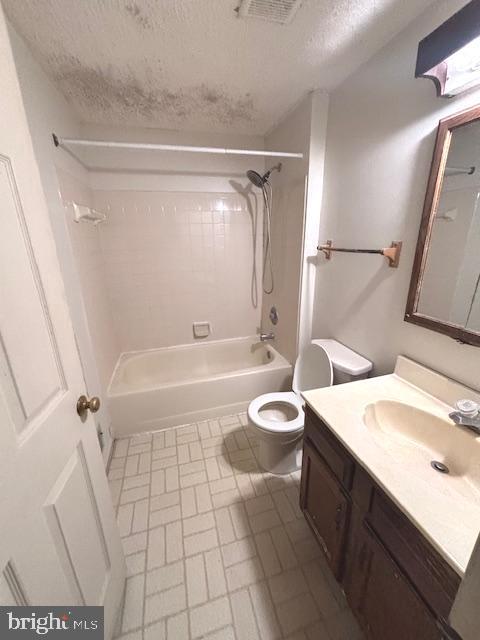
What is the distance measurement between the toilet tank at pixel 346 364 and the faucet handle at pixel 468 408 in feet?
1.57

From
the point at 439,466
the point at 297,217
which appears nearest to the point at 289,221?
the point at 297,217

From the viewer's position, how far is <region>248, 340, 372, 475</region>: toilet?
143 centimetres

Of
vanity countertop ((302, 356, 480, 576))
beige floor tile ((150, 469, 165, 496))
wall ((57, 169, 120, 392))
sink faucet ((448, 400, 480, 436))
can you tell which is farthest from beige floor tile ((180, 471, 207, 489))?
sink faucet ((448, 400, 480, 436))

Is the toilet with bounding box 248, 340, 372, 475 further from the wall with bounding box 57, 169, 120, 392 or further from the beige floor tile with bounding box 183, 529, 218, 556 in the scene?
the wall with bounding box 57, 169, 120, 392

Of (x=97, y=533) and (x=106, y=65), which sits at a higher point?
(x=106, y=65)

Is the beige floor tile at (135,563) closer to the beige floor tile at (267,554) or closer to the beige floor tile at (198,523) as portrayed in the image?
the beige floor tile at (198,523)

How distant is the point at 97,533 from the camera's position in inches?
34.9

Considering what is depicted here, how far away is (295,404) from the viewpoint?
1663 millimetres

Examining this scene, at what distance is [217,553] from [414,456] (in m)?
1.04

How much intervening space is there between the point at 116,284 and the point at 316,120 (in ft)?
6.57

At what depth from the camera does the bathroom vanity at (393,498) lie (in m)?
0.59

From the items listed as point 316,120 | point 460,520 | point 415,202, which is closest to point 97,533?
point 460,520

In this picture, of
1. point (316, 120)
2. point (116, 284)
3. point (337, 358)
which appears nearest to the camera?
point (337, 358)

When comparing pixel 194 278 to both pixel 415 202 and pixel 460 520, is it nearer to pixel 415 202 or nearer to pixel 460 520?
pixel 415 202
